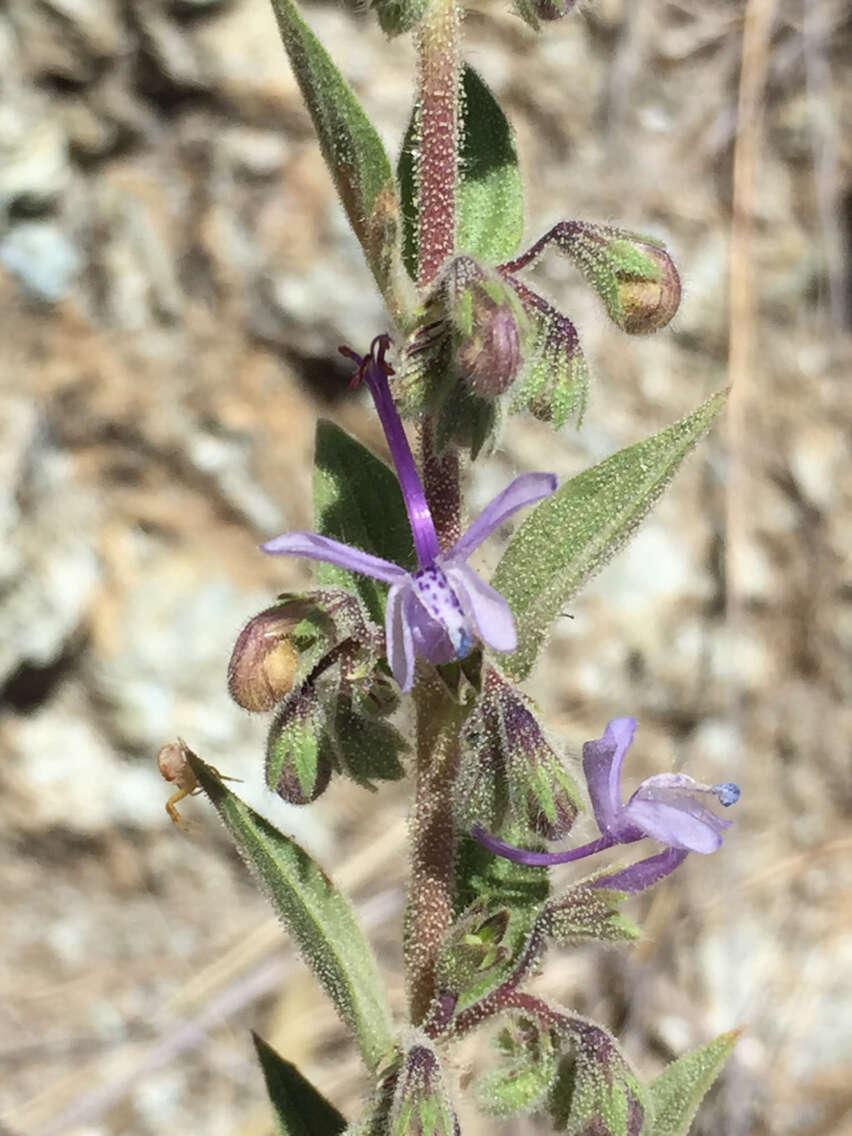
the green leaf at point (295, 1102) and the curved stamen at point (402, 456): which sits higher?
the curved stamen at point (402, 456)

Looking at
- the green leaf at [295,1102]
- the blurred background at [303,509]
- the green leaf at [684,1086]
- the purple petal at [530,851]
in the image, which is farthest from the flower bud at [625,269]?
the blurred background at [303,509]

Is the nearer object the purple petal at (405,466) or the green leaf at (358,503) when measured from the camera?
the purple petal at (405,466)

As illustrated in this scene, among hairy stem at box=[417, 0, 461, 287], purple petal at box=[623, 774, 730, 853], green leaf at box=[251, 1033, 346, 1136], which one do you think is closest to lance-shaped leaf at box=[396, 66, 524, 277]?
hairy stem at box=[417, 0, 461, 287]

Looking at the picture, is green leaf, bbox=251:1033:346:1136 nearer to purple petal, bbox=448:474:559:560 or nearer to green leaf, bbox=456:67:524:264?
purple petal, bbox=448:474:559:560

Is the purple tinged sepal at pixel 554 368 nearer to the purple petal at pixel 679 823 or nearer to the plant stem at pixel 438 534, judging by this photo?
the plant stem at pixel 438 534

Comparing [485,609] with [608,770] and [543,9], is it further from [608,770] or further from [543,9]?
[543,9]
